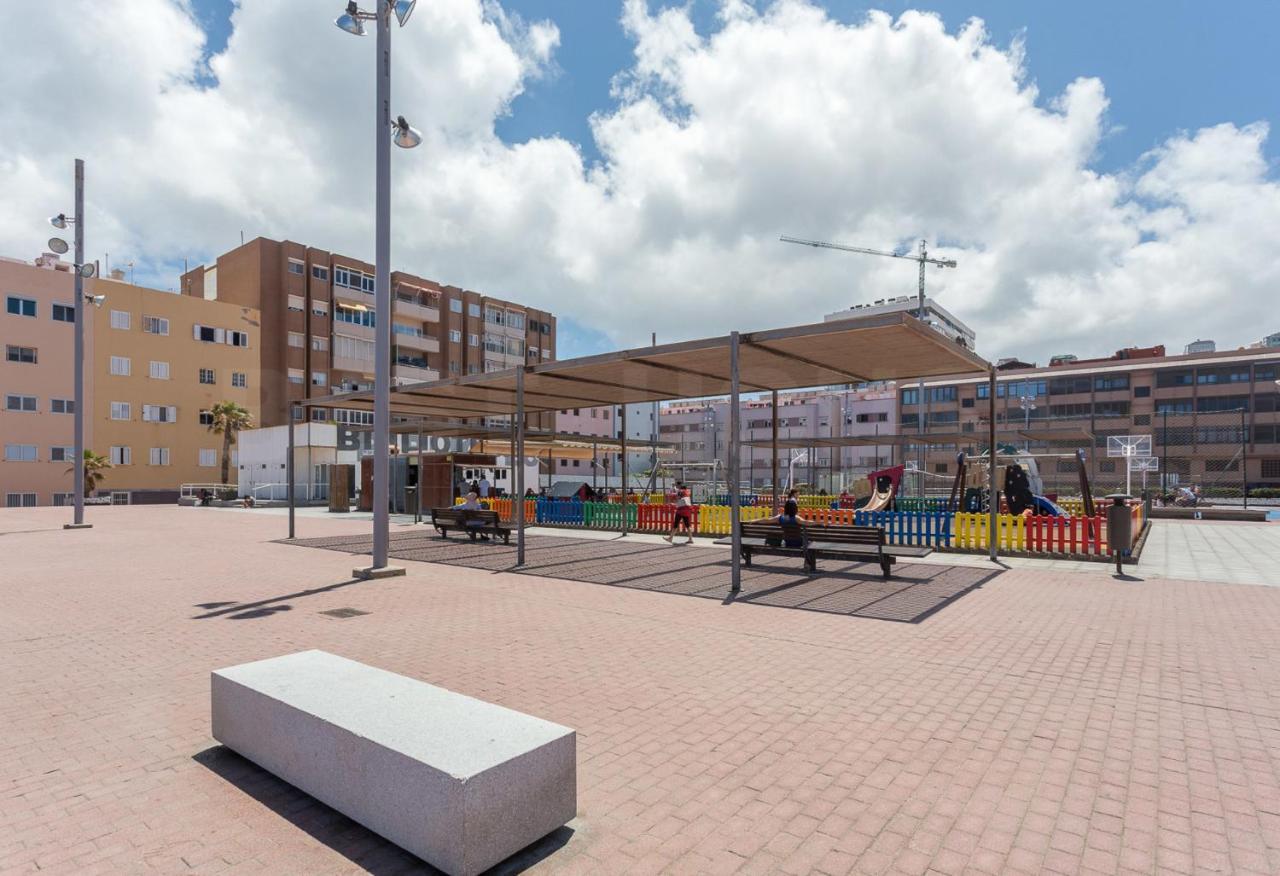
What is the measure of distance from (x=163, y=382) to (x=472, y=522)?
44.6 m

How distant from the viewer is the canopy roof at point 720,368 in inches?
421

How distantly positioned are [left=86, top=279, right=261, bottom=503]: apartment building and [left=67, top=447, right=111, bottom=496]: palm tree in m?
1.11

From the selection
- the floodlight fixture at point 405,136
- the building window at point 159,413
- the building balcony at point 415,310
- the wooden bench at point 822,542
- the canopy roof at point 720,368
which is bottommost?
the wooden bench at point 822,542

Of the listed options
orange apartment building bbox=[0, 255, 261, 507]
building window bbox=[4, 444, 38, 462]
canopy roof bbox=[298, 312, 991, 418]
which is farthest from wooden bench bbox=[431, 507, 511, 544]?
building window bbox=[4, 444, 38, 462]

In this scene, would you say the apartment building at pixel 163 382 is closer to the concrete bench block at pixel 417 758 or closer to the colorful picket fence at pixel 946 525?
the colorful picket fence at pixel 946 525

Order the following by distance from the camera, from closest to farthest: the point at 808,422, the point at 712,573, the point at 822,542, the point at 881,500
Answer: the point at 712,573 → the point at 822,542 → the point at 881,500 → the point at 808,422

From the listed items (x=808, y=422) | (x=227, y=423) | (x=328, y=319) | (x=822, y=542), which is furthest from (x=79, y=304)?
(x=808, y=422)

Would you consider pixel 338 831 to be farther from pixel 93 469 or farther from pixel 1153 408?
pixel 1153 408

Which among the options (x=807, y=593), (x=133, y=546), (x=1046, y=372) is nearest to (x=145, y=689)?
(x=807, y=593)

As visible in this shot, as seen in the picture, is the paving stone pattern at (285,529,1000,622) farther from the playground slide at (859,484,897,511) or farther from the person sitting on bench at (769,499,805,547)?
the playground slide at (859,484,897,511)

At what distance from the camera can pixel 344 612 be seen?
8961 mm

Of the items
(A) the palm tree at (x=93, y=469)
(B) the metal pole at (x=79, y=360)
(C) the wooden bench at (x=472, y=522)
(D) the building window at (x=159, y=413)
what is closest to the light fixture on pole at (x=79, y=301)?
(B) the metal pole at (x=79, y=360)

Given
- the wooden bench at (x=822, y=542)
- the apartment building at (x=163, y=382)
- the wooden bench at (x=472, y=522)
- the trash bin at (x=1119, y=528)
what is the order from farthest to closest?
the apartment building at (x=163, y=382), the wooden bench at (x=472, y=522), the trash bin at (x=1119, y=528), the wooden bench at (x=822, y=542)

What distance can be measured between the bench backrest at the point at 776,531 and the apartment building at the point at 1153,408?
5243 centimetres
